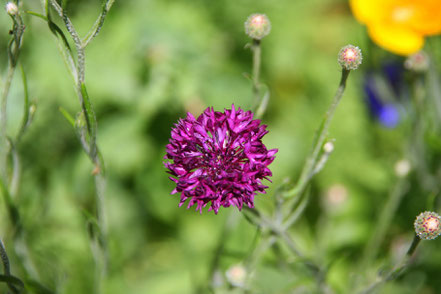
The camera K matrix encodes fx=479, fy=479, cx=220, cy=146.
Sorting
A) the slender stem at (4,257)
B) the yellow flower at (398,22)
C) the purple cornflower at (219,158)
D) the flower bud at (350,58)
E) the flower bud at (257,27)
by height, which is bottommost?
the slender stem at (4,257)

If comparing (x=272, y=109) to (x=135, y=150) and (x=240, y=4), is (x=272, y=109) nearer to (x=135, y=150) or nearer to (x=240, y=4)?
(x=240, y=4)

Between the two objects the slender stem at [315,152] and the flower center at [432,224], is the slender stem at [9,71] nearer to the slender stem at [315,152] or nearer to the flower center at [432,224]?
the slender stem at [315,152]

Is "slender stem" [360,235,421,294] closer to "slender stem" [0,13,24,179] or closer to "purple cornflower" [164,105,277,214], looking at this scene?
"purple cornflower" [164,105,277,214]

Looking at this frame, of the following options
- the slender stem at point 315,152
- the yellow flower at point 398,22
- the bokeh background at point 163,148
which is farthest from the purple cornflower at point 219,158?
the bokeh background at point 163,148

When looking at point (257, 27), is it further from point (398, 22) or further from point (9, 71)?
point (398, 22)

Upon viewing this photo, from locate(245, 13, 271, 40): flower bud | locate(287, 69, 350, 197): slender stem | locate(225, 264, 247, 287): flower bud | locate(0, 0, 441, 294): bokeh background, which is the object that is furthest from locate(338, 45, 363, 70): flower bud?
locate(0, 0, 441, 294): bokeh background

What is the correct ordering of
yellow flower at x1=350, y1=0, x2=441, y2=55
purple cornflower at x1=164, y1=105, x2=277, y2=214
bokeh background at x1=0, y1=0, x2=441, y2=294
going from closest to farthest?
purple cornflower at x1=164, y1=105, x2=277, y2=214 → yellow flower at x1=350, y1=0, x2=441, y2=55 → bokeh background at x1=0, y1=0, x2=441, y2=294

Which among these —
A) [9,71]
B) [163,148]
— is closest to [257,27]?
[9,71]
